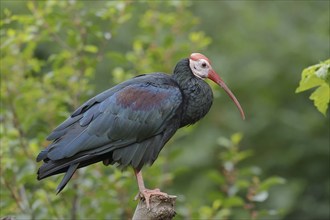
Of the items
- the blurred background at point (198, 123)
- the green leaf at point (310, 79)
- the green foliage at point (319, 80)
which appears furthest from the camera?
the blurred background at point (198, 123)

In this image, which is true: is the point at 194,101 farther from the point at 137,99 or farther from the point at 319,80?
the point at 319,80

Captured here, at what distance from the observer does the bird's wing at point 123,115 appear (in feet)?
23.0

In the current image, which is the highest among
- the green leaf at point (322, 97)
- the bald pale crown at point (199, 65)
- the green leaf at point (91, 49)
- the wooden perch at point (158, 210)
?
the green leaf at point (91, 49)

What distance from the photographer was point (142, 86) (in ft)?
24.0

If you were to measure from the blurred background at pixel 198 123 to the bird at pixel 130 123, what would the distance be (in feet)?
4.33

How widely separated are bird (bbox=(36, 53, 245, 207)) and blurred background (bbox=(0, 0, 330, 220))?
4.33ft

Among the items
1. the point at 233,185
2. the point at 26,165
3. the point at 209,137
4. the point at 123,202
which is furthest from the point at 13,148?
the point at 209,137

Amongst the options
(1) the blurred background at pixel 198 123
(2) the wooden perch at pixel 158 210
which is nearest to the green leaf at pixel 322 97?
(2) the wooden perch at pixel 158 210

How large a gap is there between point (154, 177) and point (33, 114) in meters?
1.31

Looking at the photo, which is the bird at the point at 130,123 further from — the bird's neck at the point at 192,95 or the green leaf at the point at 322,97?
the green leaf at the point at 322,97

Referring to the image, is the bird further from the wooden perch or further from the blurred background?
the blurred background

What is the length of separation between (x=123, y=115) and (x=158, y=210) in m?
1.14

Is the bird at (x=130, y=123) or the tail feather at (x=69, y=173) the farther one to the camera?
the bird at (x=130, y=123)

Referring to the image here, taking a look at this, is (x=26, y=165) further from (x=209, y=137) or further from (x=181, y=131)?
(x=209, y=137)
